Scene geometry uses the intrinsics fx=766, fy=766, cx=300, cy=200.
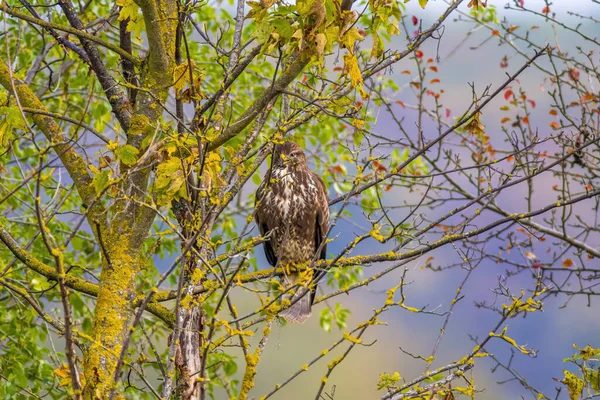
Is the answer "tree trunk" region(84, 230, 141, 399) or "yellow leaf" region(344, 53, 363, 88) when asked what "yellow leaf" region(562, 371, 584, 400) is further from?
"tree trunk" region(84, 230, 141, 399)

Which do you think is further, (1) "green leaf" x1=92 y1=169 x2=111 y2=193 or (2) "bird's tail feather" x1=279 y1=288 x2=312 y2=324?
(2) "bird's tail feather" x1=279 y1=288 x2=312 y2=324

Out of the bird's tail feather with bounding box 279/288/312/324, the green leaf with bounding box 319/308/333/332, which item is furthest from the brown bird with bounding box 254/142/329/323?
the green leaf with bounding box 319/308/333/332

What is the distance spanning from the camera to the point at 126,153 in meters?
2.67

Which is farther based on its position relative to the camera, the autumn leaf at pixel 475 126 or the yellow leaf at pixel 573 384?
the autumn leaf at pixel 475 126

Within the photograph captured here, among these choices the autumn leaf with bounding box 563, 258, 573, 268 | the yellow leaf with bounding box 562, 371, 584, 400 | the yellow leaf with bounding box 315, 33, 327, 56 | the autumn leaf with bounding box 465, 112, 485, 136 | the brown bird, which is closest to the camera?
the yellow leaf with bounding box 315, 33, 327, 56

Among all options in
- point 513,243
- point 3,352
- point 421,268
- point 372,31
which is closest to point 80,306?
point 3,352

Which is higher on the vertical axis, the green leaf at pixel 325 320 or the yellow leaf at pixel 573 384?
the green leaf at pixel 325 320

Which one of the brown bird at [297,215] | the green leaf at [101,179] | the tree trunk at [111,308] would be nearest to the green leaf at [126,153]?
the green leaf at [101,179]

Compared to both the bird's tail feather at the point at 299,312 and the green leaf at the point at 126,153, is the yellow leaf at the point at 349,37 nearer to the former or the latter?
the green leaf at the point at 126,153

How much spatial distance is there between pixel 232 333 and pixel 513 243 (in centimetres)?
435

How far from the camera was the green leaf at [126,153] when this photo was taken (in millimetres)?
2650

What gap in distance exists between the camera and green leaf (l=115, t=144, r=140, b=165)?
2.65 metres

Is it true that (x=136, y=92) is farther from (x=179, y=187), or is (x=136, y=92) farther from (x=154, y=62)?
(x=179, y=187)

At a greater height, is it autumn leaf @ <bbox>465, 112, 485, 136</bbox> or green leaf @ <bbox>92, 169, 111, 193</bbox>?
autumn leaf @ <bbox>465, 112, 485, 136</bbox>
